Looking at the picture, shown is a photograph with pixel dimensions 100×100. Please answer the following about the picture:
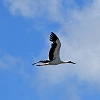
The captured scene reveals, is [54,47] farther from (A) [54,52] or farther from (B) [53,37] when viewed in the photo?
(B) [53,37]

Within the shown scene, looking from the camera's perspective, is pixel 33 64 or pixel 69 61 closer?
pixel 33 64

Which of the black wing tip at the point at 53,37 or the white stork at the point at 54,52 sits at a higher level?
the black wing tip at the point at 53,37

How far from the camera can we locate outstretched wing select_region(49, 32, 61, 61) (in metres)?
99.0

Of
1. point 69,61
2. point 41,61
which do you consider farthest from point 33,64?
point 69,61

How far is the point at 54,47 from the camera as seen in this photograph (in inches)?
3939

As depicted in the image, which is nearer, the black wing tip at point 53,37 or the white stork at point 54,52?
the black wing tip at point 53,37

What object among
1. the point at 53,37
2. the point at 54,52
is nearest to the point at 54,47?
the point at 54,52

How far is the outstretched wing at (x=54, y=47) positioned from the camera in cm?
9900

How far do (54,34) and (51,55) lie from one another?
3792 millimetres

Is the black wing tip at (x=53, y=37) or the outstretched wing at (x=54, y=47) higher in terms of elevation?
the black wing tip at (x=53, y=37)

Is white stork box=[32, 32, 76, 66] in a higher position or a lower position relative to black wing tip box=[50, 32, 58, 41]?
lower

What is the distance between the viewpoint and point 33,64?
100125mm

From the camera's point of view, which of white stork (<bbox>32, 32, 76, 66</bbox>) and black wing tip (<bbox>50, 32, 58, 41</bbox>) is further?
white stork (<bbox>32, 32, 76, 66</bbox>)

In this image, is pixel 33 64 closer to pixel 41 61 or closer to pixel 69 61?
pixel 41 61
